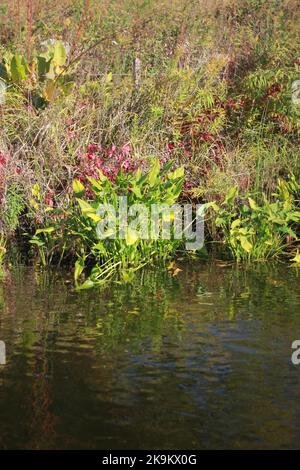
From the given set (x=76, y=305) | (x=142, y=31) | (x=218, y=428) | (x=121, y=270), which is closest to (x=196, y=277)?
(x=121, y=270)

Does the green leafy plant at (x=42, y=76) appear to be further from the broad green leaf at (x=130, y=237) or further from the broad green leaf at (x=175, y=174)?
the broad green leaf at (x=130, y=237)

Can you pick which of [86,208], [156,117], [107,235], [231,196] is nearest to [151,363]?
[107,235]

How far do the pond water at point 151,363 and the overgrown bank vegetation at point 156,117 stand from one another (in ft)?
3.50

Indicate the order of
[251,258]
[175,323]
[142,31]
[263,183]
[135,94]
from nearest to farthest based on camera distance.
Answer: [175,323], [251,258], [263,183], [135,94], [142,31]

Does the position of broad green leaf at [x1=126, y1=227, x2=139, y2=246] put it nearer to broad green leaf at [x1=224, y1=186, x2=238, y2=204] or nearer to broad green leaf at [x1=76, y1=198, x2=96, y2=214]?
broad green leaf at [x1=76, y1=198, x2=96, y2=214]

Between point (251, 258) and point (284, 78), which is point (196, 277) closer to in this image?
point (251, 258)

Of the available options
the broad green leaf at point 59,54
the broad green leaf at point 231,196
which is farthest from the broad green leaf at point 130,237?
the broad green leaf at point 59,54

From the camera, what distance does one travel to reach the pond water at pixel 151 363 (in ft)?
15.8

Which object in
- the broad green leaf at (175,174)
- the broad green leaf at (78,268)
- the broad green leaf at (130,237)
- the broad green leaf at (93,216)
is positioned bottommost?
the broad green leaf at (78,268)

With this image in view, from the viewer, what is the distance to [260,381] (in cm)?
557

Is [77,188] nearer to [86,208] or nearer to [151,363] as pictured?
[86,208]

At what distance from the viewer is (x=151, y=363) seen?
5.91 metres

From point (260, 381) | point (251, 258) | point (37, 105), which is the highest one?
point (37, 105)

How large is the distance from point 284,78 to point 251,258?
339cm
